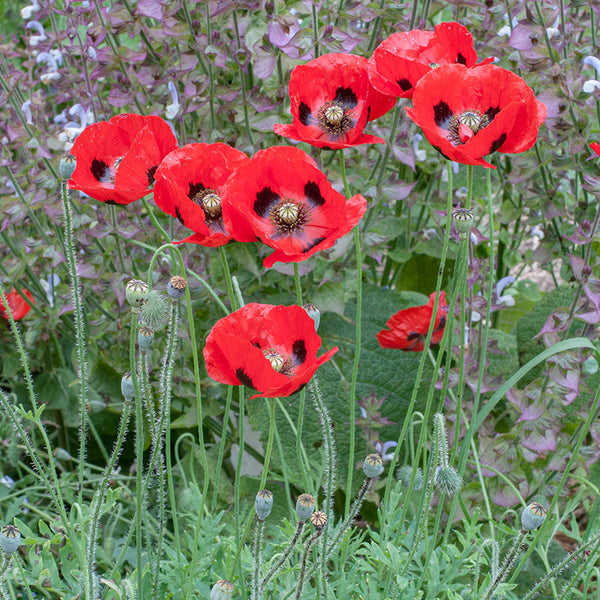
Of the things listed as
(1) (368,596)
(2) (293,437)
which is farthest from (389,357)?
(1) (368,596)

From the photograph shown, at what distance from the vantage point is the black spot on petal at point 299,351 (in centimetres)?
90

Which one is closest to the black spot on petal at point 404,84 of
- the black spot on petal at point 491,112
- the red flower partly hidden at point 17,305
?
the black spot on petal at point 491,112

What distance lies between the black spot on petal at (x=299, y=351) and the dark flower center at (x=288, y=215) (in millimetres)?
146

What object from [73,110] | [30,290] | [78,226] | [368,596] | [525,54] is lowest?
[30,290]

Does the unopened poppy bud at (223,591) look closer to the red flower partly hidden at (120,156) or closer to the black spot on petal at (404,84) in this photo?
the red flower partly hidden at (120,156)

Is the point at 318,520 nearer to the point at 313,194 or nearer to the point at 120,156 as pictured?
the point at 313,194

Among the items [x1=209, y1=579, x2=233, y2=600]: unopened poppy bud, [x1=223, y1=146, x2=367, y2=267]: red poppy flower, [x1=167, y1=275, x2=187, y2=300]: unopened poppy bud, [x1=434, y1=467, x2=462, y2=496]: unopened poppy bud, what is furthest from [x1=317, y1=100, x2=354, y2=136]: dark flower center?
[x1=209, y1=579, x2=233, y2=600]: unopened poppy bud

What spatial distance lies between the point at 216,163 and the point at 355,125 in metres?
0.20

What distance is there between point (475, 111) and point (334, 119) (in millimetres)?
178

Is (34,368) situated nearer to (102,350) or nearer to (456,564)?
(102,350)

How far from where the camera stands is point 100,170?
3.47ft

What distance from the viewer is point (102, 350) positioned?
6.16ft

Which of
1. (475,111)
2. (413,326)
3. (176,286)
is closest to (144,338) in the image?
(176,286)

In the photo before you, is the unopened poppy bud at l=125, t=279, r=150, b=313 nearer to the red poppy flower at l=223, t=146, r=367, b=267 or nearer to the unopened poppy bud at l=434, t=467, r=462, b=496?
the red poppy flower at l=223, t=146, r=367, b=267
